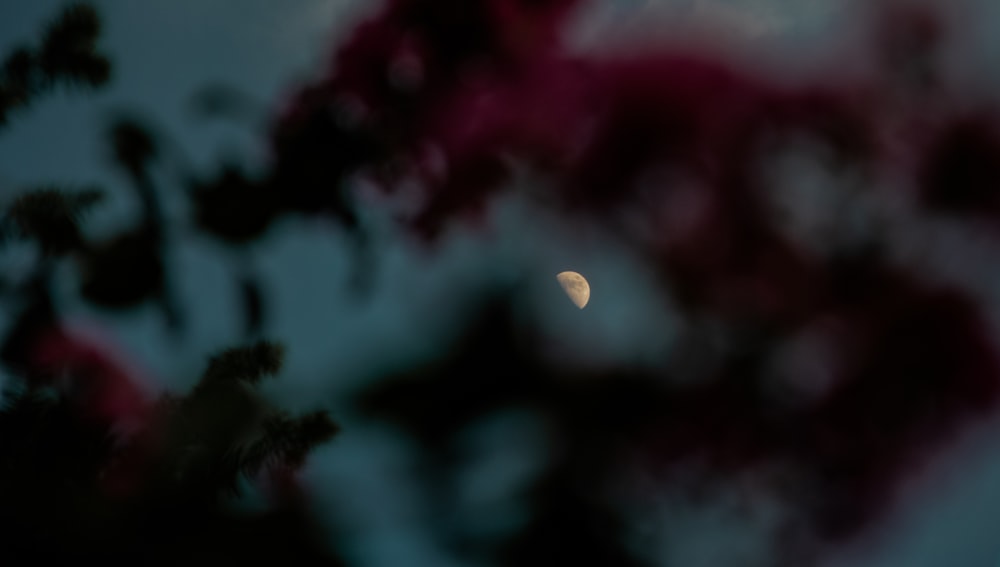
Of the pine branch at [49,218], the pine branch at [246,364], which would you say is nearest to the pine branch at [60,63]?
the pine branch at [49,218]

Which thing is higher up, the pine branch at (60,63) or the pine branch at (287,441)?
the pine branch at (60,63)

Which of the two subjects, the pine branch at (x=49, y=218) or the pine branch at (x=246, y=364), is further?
the pine branch at (x=246, y=364)

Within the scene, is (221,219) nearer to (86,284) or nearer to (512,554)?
(86,284)

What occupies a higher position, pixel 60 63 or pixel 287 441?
pixel 60 63

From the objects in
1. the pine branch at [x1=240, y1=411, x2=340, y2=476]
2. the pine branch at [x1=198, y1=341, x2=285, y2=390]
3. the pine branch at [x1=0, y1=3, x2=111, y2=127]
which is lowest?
the pine branch at [x1=240, y1=411, x2=340, y2=476]

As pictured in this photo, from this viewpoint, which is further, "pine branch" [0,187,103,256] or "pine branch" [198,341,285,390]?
"pine branch" [198,341,285,390]

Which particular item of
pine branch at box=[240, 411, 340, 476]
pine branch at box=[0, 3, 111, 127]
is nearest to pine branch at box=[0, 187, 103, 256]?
pine branch at box=[0, 3, 111, 127]

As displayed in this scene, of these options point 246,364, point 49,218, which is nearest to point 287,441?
point 246,364

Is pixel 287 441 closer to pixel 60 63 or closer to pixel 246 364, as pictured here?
pixel 246 364

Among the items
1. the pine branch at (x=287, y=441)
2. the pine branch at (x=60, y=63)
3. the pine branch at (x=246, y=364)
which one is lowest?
the pine branch at (x=287, y=441)

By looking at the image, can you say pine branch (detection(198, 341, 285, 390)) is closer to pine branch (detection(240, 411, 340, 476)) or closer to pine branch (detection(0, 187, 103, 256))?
pine branch (detection(240, 411, 340, 476))

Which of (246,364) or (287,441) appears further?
(246,364)

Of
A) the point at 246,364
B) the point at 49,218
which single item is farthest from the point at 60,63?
the point at 246,364

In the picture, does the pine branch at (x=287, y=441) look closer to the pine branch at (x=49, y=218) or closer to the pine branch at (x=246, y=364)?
the pine branch at (x=246, y=364)
